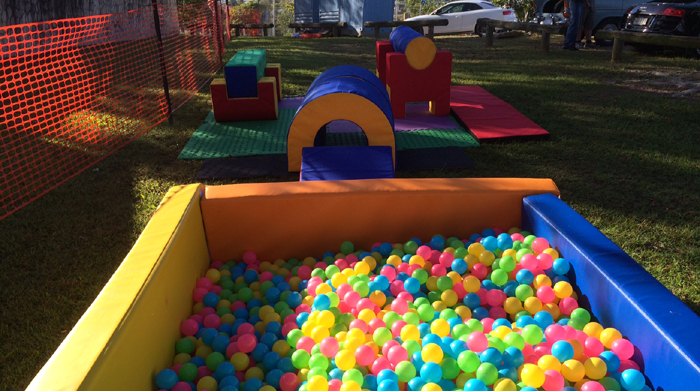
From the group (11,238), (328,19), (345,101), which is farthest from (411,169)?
(328,19)

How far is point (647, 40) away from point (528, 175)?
5343 mm

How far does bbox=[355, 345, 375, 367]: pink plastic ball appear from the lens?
1741mm

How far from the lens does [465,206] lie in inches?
97.0

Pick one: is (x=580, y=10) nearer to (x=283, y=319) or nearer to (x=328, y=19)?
(x=283, y=319)

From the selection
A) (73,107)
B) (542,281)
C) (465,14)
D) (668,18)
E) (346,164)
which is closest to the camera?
(542,281)

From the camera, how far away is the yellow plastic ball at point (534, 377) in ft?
5.14

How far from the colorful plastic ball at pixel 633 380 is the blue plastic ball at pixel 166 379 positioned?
151cm

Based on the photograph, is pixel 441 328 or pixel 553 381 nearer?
pixel 553 381

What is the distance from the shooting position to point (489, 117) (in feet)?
17.0

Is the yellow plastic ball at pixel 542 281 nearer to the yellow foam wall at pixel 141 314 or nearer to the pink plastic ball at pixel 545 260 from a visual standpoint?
the pink plastic ball at pixel 545 260

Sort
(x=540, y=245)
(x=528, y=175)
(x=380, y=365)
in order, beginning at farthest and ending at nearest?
(x=528, y=175) → (x=540, y=245) → (x=380, y=365)

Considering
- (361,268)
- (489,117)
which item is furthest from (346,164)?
(489,117)

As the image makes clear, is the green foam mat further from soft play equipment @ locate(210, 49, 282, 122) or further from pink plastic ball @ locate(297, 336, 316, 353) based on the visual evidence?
pink plastic ball @ locate(297, 336, 316, 353)

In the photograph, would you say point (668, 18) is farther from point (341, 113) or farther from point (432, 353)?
point (432, 353)
